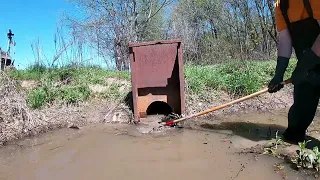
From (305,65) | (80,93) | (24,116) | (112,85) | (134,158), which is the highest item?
(305,65)

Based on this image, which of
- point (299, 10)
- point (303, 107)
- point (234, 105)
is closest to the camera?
point (299, 10)

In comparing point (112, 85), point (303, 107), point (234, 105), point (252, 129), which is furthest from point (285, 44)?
point (112, 85)

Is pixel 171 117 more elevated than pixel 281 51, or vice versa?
pixel 281 51

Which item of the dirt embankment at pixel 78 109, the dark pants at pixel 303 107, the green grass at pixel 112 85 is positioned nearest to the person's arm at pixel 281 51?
the dark pants at pixel 303 107

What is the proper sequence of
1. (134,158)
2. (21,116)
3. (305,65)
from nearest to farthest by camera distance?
(305,65), (134,158), (21,116)

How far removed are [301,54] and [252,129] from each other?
4.53 ft

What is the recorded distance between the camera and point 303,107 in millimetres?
3502

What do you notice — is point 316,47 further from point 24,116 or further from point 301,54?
point 24,116

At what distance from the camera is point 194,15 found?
757 inches

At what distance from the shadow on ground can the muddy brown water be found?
6.9 inches

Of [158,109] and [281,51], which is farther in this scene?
[158,109]

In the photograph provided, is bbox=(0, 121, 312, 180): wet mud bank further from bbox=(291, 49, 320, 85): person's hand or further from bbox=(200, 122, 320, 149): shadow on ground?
bbox=(291, 49, 320, 85): person's hand

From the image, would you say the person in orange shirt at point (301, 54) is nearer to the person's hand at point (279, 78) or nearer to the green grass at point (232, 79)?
the person's hand at point (279, 78)

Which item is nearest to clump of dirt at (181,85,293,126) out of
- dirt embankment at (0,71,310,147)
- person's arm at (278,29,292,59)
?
dirt embankment at (0,71,310,147)
